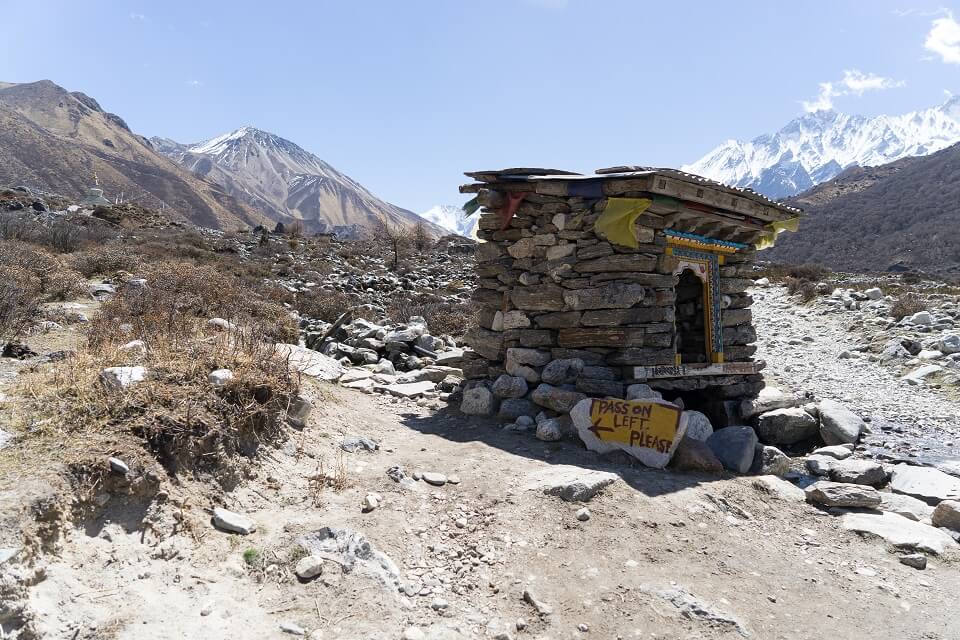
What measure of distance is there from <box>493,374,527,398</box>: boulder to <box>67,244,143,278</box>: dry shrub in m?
9.27

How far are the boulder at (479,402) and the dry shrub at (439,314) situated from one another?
14.3 feet

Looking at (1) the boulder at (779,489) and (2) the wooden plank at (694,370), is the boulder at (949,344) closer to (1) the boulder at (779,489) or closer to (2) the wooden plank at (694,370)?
(2) the wooden plank at (694,370)

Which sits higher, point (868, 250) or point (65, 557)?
point (868, 250)

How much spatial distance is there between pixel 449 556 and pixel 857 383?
10692mm

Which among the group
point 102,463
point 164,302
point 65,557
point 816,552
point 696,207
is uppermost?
point 696,207

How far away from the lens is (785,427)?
7441 mm

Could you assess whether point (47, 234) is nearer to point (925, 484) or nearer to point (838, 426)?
point (838, 426)

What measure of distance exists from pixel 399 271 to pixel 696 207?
1469 cm

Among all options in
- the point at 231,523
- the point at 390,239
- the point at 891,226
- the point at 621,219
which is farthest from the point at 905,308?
the point at 891,226

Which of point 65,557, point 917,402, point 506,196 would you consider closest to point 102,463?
point 65,557

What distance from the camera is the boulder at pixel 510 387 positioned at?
6707 millimetres

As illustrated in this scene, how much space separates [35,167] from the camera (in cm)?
6097

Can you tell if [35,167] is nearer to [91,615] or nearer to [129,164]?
[129,164]

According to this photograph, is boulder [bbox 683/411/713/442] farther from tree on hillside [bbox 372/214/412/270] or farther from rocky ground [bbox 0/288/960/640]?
tree on hillside [bbox 372/214/412/270]
